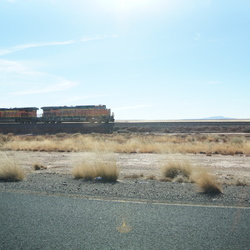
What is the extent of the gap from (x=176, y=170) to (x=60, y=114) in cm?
4937

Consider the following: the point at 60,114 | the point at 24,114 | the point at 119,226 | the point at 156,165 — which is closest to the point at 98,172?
the point at 119,226

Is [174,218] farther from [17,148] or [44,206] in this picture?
[17,148]

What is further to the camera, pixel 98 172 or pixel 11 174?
pixel 98 172

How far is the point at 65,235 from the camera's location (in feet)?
13.2

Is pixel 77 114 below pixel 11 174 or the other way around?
the other way around

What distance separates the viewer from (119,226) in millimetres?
4316

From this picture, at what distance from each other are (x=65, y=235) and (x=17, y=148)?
23.7 m

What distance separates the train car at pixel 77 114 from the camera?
55.7 m

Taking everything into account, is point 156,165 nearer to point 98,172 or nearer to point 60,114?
point 98,172

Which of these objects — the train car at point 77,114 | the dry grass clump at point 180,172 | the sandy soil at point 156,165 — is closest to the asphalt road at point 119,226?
the dry grass clump at point 180,172

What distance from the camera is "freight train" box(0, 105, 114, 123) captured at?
5578cm

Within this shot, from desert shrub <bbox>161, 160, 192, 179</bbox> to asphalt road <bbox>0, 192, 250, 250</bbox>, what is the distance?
537cm

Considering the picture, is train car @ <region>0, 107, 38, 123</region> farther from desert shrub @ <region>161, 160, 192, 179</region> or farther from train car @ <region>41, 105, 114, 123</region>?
desert shrub @ <region>161, 160, 192, 179</region>

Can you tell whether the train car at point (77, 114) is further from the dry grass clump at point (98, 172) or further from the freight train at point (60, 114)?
the dry grass clump at point (98, 172)
